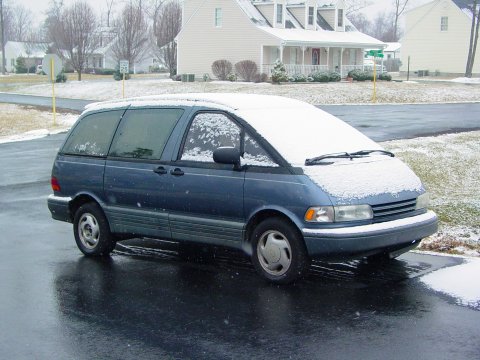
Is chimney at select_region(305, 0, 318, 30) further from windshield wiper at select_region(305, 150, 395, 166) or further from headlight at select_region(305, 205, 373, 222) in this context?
headlight at select_region(305, 205, 373, 222)

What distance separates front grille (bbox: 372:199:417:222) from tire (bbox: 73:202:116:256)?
10.1ft

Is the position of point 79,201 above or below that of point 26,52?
below

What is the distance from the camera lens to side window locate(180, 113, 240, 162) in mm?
7402

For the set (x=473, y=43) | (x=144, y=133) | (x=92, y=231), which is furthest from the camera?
(x=473, y=43)

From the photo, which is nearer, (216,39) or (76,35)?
(216,39)

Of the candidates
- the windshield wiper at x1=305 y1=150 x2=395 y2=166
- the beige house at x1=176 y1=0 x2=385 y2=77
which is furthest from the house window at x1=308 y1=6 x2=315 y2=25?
the windshield wiper at x1=305 y1=150 x2=395 y2=166

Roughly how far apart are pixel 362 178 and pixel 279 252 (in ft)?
3.31

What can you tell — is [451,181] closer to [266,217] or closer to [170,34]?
[266,217]

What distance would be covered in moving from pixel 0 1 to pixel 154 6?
2216 centimetres

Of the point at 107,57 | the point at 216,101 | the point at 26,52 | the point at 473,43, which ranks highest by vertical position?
the point at 473,43

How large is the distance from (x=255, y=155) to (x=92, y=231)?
2.36 meters

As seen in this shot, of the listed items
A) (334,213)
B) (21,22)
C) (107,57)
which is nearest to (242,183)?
(334,213)

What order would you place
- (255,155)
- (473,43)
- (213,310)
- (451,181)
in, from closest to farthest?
(213,310), (255,155), (451,181), (473,43)

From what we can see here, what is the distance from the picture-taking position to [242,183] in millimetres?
7090
